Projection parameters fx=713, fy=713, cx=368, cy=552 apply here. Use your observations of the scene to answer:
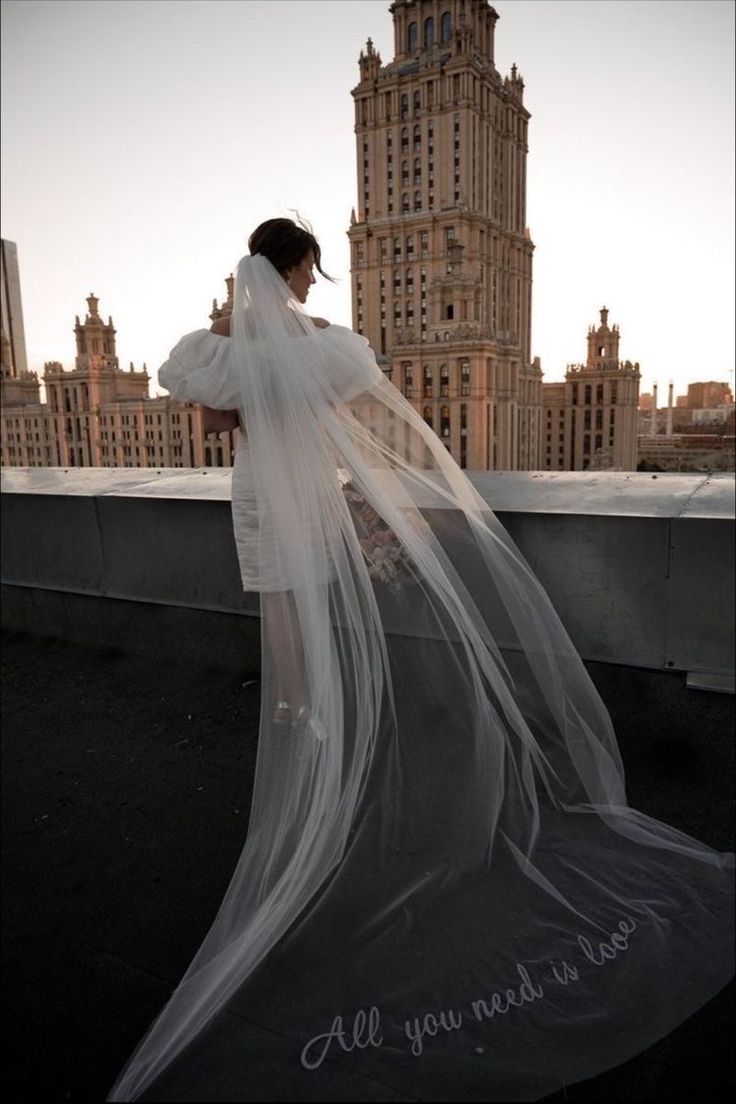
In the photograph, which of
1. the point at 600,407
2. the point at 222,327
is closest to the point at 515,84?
the point at 600,407

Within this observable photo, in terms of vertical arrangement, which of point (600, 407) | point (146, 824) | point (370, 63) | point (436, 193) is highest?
point (370, 63)

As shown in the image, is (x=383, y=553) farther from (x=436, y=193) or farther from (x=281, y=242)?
(x=436, y=193)

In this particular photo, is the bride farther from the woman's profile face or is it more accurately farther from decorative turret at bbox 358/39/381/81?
decorative turret at bbox 358/39/381/81

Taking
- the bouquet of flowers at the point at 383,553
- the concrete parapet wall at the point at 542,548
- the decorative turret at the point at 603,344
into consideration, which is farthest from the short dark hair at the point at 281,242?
the decorative turret at the point at 603,344

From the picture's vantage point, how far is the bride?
121 centimetres

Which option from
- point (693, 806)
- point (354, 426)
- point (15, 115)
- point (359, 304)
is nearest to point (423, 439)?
point (354, 426)

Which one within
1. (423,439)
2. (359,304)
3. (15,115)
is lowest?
(423,439)

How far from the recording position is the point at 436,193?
57000mm

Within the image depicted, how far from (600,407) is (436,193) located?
21.8 metres

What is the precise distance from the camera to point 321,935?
142cm

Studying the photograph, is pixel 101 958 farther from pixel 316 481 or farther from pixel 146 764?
pixel 316 481

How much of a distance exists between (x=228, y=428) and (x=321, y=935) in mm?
1377

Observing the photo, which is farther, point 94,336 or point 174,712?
point 94,336

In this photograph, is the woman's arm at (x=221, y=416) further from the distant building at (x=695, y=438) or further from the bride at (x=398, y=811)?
the distant building at (x=695, y=438)
